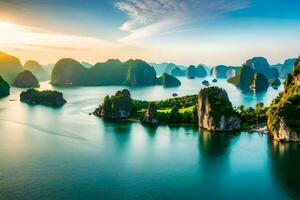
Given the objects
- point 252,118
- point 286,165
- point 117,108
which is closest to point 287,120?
point 286,165

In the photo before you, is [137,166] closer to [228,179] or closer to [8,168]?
[228,179]

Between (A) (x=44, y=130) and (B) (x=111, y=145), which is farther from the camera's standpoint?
(A) (x=44, y=130)

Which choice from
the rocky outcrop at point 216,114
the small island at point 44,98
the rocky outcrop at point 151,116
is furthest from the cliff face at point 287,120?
the small island at point 44,98

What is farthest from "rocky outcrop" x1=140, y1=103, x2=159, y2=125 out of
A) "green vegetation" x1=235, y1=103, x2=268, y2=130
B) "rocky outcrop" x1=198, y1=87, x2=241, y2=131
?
"green vegetation" x1=235, y1=103, x2=268, y2=130

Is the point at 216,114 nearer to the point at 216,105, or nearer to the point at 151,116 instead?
the point at 216,105

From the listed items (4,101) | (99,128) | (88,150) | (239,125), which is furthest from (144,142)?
(4,101)

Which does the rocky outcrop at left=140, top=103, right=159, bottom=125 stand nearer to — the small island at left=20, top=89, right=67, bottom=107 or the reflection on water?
the reflection on water
